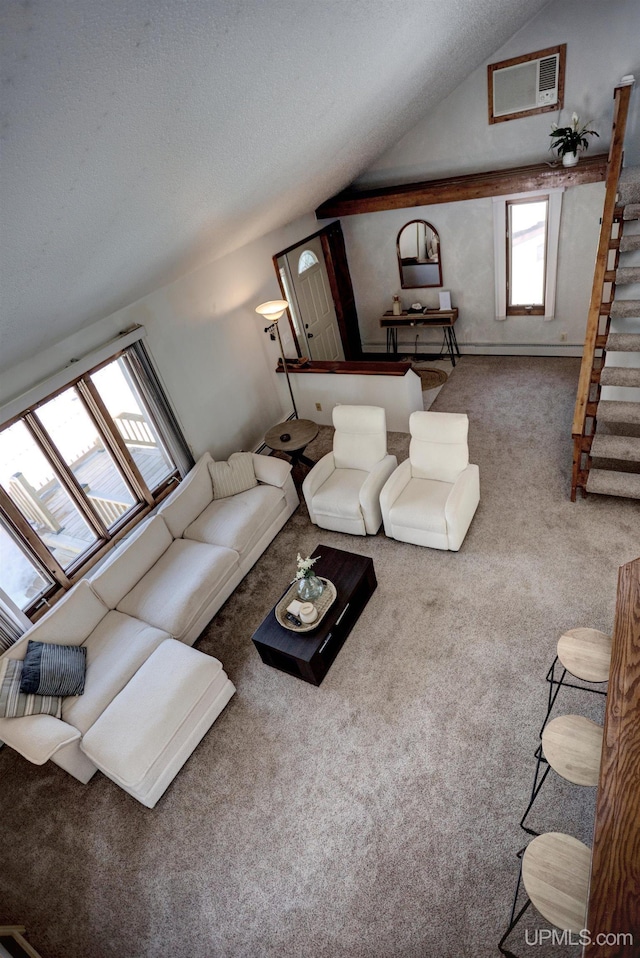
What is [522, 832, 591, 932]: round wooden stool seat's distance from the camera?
6.22 ft

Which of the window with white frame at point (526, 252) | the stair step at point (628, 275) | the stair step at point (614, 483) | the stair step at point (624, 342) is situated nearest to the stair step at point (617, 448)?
the stair step at point (614, 483)

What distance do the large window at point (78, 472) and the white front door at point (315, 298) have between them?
2.62 metres

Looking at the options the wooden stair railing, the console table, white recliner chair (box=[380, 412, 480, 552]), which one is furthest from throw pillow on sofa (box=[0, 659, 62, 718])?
the console table

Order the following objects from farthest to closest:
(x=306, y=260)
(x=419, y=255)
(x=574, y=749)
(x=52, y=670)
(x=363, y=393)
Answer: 1. (x=419, y=255)
2. (x=306, y=260)
3. (x=363, y=393)
4. (x=52, y=670)
5. (x=574, y=749)

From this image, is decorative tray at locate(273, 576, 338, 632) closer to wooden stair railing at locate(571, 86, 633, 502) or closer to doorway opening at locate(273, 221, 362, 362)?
wooden stair railing at locate(571, 86, 633, 502)

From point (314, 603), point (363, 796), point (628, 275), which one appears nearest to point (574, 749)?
point (363, 796)

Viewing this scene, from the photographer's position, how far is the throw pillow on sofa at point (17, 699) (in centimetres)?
313

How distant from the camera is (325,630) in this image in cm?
349

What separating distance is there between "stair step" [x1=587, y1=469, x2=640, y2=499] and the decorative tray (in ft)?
7.36

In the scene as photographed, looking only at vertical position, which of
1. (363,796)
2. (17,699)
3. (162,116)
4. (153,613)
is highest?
(162,116)

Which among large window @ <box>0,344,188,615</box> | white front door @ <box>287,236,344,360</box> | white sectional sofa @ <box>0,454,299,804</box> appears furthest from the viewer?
white front door @ <box>287,236,344,360</box>

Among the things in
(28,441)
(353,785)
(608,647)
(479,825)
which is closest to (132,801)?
(353,785)

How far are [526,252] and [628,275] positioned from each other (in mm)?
2115

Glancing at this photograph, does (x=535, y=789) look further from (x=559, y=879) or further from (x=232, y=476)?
(x=232, y=476)
